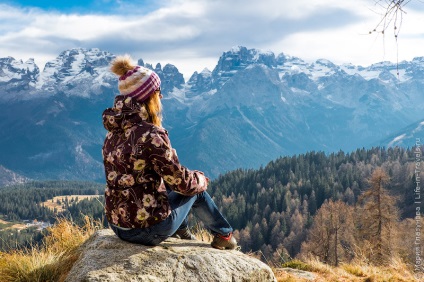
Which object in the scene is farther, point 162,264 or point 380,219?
point 380,219

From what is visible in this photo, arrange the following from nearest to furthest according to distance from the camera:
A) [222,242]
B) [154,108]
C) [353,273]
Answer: [154,108] → [222,242] → [353,273]

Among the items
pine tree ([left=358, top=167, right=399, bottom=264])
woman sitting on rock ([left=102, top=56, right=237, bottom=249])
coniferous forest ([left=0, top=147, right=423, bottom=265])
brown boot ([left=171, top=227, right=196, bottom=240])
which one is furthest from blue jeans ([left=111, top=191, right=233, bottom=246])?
coniferous forest ([left=0, top=147, right=423, bottom=265])

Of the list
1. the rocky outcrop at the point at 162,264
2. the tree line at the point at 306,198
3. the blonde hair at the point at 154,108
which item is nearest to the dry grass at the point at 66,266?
the rocky outcrop at the point at 162,264

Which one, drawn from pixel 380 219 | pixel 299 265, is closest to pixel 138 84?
pixel 299 265

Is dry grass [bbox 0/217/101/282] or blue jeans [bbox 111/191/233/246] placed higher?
blue jeans [bbox 111/191/233/246]

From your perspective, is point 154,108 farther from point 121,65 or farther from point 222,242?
point 222,242

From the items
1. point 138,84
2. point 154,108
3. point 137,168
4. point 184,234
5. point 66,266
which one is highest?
point 138,84

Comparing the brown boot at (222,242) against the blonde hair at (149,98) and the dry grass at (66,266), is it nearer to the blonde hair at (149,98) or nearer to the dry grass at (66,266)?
the dry grass at (66,266)

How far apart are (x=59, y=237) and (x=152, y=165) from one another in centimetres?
425

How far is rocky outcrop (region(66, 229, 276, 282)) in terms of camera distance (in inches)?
235

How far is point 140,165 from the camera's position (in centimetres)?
630

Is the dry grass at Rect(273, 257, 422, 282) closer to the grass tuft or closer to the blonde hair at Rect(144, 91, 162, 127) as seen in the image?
the grass tuft

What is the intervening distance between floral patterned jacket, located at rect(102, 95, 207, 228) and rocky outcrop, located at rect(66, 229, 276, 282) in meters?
0.50

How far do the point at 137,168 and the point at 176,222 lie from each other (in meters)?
1.33
